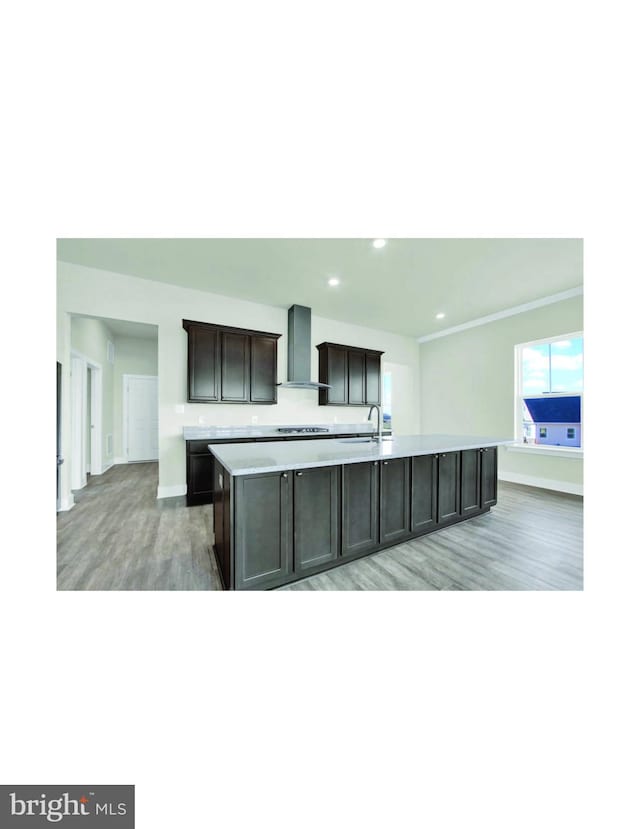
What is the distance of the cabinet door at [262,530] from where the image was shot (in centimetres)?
170

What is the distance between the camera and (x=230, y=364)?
4.27 meters

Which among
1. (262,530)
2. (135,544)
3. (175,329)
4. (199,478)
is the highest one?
(175,329)

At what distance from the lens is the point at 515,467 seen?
200 inches

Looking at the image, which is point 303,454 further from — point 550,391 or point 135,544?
point 550,391

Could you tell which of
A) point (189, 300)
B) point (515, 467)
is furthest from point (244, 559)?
point (515, 467)

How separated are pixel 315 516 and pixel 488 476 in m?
2.26

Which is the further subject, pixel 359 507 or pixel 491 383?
pixel 491 383

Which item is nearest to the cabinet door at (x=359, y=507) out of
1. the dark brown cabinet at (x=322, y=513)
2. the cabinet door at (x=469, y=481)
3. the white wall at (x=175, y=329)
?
the dark brown cabinet at (x=322, y=513)

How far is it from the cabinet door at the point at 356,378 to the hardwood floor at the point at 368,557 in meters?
2.77

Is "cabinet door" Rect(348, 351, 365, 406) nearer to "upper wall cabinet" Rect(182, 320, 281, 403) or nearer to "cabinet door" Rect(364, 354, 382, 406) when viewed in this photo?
"cabinet door" Rect(364, 354, 382, 406)

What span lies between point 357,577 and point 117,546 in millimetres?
2000

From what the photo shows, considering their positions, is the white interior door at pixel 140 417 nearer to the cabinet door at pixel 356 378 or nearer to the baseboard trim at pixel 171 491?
the baseboard trim at pixel 171 491

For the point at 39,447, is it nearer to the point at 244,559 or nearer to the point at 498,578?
the point at 244,559
